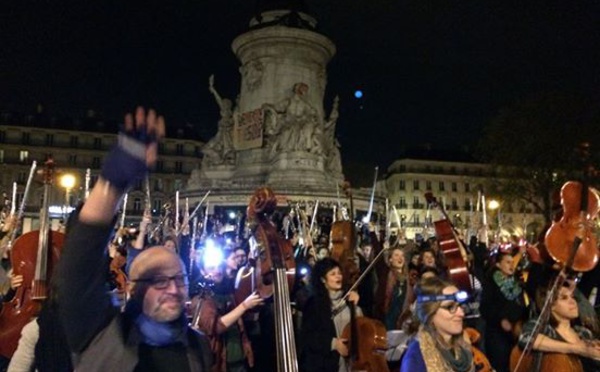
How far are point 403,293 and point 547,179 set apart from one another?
3328 cm

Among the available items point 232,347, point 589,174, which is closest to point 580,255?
point 589,174

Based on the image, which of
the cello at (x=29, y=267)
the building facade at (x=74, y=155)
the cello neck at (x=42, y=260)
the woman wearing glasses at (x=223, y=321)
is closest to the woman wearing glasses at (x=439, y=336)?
the woman wearing glasses at (x=223, y=321)

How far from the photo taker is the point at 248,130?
1273 inches

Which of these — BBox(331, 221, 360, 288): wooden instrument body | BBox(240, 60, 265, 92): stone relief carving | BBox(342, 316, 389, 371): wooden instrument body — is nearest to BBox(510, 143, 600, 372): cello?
BBox(342, 316, 389, 371): wooden instrument body

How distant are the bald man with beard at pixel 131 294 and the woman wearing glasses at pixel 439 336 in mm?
1650

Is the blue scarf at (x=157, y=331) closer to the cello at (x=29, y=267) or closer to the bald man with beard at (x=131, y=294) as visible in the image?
the bald man with beard at (x=131, y=294)

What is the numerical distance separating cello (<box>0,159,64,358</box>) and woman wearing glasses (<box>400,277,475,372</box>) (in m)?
2.82

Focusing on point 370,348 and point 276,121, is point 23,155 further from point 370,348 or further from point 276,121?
point 370,348

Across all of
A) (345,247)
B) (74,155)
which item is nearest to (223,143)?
(345,247)

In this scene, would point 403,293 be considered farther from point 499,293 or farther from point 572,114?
point 572,114

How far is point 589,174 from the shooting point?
5.32m

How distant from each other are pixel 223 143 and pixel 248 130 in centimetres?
253

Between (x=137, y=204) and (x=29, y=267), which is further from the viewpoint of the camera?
(x=137, y=204)

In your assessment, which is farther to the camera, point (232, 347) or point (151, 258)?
point (232, 347)
